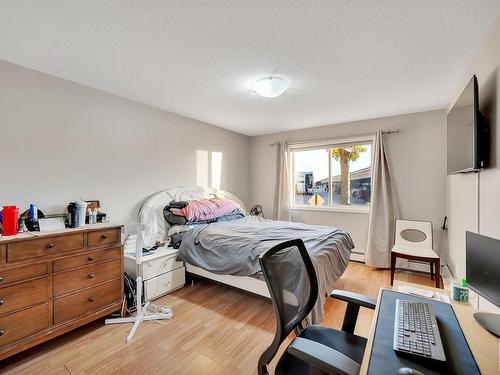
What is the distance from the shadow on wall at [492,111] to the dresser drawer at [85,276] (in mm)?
3071

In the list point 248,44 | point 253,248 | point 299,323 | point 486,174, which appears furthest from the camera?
point 253,248

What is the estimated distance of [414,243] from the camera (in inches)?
131

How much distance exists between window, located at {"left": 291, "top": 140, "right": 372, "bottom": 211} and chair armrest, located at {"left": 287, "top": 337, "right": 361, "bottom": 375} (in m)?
3.49

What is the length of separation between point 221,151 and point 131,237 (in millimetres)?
2201

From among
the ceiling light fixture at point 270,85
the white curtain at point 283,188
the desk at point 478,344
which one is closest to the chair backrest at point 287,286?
the desk at point 478,344

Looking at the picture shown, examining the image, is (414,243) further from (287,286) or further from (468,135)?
(287,286)

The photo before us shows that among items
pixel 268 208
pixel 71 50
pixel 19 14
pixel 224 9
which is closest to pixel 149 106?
pixel 71 50

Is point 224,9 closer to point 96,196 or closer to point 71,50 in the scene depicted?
point 71,50

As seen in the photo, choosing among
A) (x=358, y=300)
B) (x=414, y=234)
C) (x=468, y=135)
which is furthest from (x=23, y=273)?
(x=414, y=234)

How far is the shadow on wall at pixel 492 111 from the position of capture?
1.56 metres

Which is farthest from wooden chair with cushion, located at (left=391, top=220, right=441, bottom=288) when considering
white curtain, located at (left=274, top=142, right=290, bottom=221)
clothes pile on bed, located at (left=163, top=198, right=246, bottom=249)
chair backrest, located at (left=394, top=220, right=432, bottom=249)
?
clothes pile on bed, located at (left=163, top=198, right=246, bottom=249)

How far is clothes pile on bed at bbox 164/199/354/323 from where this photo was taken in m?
2.26

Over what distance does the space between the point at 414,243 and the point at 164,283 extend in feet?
10.9

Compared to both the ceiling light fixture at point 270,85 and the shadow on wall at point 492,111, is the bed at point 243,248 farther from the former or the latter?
the ceiling light fixture at point 270,85
